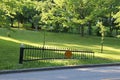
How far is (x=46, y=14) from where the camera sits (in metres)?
40.6

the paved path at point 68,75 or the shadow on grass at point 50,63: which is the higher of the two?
the shadow on grass at point 50,63

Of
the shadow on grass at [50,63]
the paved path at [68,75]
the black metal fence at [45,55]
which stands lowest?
the paved path at [68,75]

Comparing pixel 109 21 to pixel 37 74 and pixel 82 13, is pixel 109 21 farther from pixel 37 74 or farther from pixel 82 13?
pixel 37 74

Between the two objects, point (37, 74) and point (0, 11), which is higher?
point (0, 11)

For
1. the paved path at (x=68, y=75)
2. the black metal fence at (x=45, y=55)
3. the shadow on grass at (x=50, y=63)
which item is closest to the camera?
the paved path at (x=68, y=75)

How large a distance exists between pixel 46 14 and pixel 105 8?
7294mm

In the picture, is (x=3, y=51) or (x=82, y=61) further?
(x=3, y=51)

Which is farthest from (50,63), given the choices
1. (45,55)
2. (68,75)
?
(68,75)

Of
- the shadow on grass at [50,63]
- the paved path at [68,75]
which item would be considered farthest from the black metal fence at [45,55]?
the paved path at [68,75]

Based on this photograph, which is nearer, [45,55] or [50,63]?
[50,63]

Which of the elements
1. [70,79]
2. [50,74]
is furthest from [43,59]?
[70,79]

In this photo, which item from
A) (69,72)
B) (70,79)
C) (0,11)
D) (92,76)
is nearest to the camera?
(70,79)

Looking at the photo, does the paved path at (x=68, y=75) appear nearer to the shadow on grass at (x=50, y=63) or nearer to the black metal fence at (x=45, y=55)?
the shadow on grass at (x=50, y=63)

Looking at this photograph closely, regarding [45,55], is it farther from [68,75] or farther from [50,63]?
[68,75]
